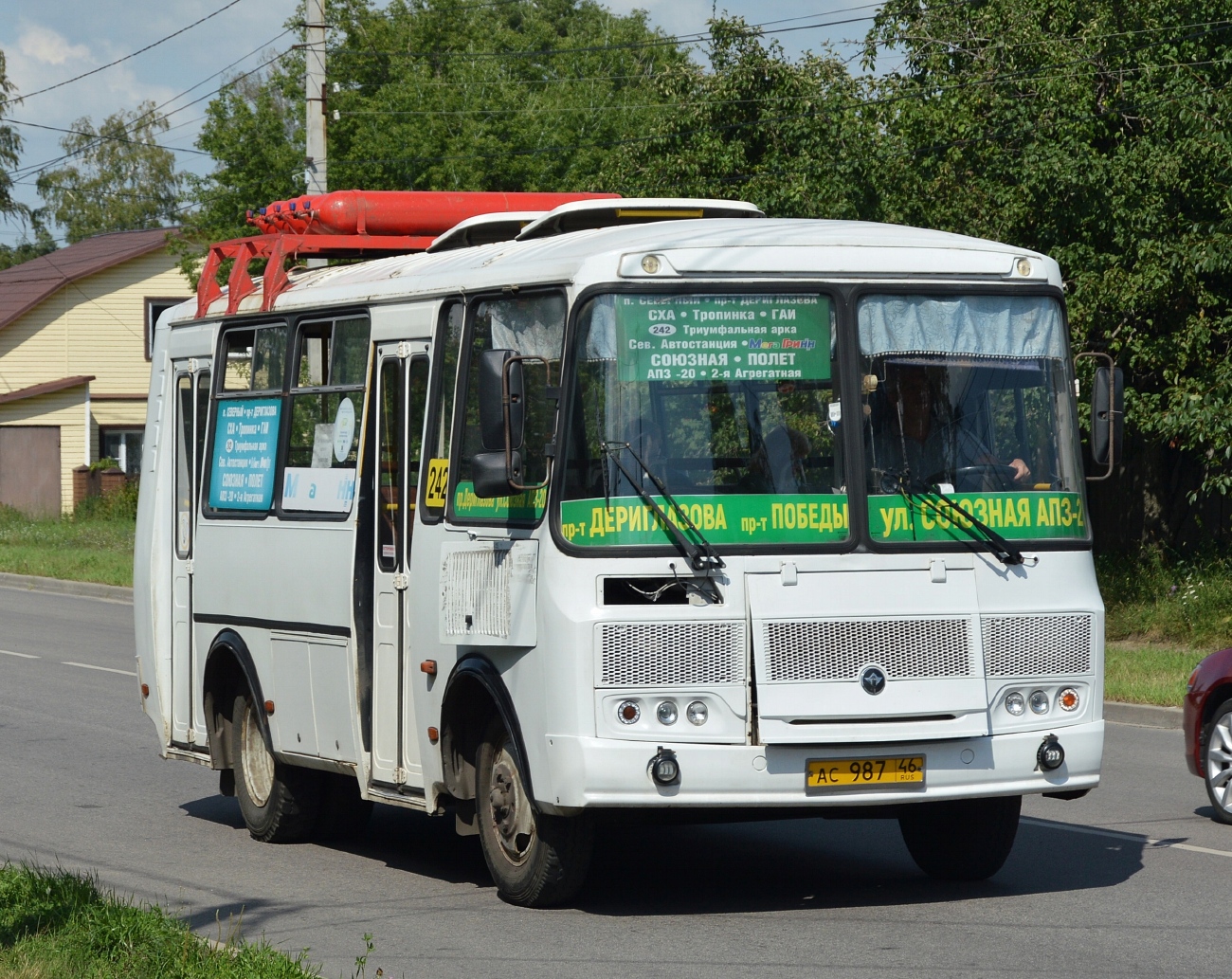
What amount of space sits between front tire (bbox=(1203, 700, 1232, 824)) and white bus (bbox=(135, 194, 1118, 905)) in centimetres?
246

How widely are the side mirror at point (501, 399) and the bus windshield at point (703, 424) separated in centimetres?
24

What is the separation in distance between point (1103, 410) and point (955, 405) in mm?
702

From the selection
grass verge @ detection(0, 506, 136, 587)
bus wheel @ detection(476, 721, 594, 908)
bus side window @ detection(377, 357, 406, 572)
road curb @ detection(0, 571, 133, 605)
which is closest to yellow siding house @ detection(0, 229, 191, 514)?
grass verge @ detection(0, 506, 136, 587)

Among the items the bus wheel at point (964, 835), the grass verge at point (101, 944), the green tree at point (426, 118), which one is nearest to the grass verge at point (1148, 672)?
the bus wheel at point (964, 835)

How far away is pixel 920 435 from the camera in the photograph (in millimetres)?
7965

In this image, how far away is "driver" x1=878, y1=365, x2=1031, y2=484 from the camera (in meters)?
7.93

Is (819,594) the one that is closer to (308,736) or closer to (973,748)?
(973,748)

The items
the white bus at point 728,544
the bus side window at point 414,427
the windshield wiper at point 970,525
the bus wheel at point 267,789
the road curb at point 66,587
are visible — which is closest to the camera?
the white bus at point 728,544

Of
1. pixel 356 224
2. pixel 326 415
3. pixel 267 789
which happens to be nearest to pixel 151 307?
pixel 356 224

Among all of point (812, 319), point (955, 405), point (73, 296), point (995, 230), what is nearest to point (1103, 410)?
point (955, 405)

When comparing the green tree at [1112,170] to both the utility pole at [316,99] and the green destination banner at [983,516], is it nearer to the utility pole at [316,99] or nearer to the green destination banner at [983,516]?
the utility pole at [316,99]

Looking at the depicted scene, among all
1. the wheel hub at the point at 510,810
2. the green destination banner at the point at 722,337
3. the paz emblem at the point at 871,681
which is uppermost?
the green destination banner at the point at 722,337

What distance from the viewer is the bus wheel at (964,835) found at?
848cm

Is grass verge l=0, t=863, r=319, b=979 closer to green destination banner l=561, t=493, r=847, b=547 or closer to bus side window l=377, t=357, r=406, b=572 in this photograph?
green destination banner l=561, t=493, r=847, b=547
